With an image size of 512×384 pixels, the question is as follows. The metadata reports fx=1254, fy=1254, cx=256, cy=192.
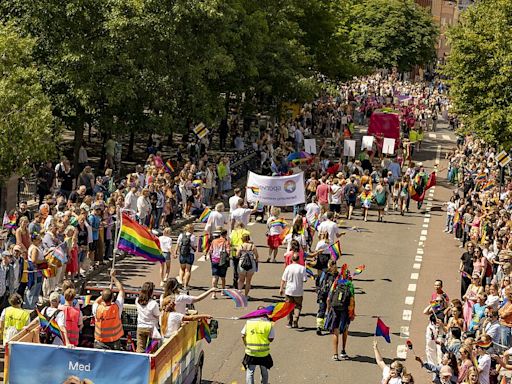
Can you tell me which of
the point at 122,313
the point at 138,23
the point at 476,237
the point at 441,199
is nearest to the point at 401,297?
the point at 476,237

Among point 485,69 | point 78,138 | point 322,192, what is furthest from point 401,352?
point 485,69

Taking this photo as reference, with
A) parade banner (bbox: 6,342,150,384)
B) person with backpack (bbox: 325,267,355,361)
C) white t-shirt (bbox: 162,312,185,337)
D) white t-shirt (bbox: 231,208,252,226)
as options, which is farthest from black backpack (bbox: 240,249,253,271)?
parade banner (bbox: 6,342,150,384)

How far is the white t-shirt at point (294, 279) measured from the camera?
852 inches

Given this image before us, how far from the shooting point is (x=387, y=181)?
123 ft

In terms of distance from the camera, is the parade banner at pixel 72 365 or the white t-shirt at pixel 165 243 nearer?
the parade banner at pixel 72 365

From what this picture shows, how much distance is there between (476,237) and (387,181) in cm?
754

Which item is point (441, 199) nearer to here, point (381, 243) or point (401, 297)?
point (381, 243)

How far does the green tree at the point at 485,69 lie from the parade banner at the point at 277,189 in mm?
12501

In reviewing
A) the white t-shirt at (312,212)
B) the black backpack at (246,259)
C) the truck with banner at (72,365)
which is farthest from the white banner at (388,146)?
the truck with banner at (72,365)

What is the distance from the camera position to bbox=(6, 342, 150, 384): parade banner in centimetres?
1444

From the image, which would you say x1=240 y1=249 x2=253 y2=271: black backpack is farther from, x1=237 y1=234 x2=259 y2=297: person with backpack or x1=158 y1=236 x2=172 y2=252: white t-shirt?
x1=158 y1=236 x2=172 y2=252: white t-shirt

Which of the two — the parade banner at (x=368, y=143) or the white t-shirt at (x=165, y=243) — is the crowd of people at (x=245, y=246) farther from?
the parade banner at (x=368, y=143)

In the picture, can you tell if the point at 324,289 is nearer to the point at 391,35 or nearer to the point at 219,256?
the point at 219,256

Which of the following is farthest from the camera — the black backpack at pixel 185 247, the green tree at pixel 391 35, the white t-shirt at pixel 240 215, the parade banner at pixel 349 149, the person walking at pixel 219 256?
the green tree at pixel 391 35
